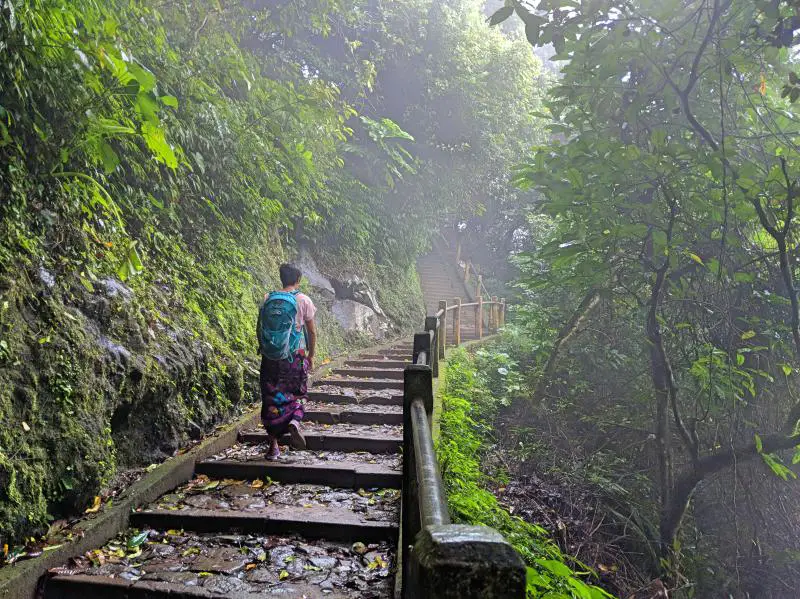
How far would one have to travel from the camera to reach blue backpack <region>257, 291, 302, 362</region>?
4496 mm

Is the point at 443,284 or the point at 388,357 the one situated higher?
the point at 443,284

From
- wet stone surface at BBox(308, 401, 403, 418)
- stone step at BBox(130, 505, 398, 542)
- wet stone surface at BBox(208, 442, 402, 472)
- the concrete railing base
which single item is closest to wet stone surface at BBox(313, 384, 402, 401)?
wet stone surface at BBox(308, 401, 403, 418)

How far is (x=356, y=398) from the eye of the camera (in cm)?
647

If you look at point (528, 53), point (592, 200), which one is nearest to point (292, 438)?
point (592, 200)

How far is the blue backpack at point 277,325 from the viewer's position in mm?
4496

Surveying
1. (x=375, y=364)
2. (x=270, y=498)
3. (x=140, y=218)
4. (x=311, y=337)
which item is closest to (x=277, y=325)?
(x=311, y=337)

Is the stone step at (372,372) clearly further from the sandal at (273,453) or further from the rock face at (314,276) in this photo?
the sandal at (273,453)

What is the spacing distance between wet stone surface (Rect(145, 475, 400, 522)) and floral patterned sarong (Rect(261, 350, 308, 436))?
1.72ft

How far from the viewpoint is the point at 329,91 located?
22.5 feet

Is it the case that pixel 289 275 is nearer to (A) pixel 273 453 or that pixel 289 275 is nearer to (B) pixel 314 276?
(A) pixel 273 453

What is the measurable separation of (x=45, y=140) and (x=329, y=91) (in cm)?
415

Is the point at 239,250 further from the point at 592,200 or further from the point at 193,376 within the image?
the point at 592,200

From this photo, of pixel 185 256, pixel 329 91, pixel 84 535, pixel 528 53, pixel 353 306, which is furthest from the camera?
pixel 528 53

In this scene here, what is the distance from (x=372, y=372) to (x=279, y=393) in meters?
3.61
